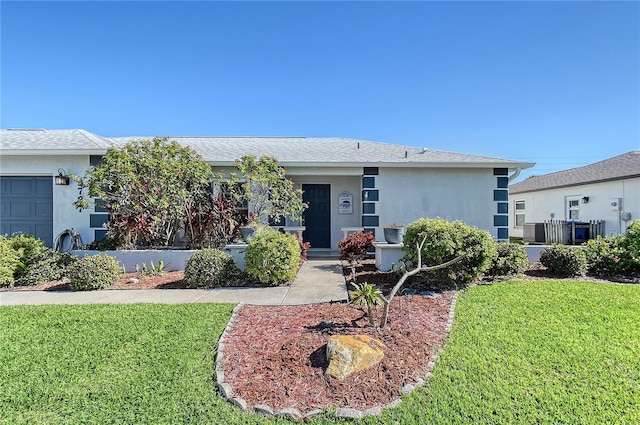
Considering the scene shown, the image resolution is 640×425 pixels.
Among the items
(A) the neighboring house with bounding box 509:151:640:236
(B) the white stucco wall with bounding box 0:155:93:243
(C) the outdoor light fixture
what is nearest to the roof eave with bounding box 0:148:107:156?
(B) the white stucco wall with bounding box 0:155:93:243

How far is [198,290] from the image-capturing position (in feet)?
19.3

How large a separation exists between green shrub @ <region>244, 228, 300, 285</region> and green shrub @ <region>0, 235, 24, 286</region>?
4.87 m

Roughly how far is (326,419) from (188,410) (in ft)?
3.84

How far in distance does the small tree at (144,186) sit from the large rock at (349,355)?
6.14 metres

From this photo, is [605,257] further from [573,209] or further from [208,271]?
[573,209]

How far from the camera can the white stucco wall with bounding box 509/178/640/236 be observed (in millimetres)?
11938

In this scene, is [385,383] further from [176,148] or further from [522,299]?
[176,148]

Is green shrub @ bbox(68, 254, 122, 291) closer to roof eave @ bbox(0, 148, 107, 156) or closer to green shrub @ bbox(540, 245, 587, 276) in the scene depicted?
roof eave @ bbox(0, 148, 107, 156)

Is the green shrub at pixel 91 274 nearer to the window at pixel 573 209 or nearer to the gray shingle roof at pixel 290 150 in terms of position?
the gray shingle roof at pixel 290 150

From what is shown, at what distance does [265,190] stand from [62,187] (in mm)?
5864

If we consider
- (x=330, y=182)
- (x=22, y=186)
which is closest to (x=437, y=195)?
(x=330, y=182)

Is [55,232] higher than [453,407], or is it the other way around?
[55,232]

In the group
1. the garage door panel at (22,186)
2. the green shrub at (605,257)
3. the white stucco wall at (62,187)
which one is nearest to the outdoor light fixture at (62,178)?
the white stucco wall at (62,187)

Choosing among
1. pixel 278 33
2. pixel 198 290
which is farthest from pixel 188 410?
pixel 278 33
